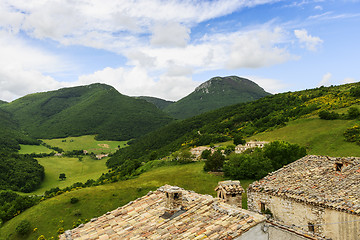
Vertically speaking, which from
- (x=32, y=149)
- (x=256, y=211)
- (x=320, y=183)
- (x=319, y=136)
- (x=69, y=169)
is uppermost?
(x=319, y=136)

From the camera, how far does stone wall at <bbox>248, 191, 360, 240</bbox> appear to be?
42.5 ft

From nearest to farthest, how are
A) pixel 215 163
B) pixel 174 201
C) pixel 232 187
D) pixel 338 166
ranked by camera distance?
pixel 174 201, pixel 232 187, pixel 338 166, pixel 215 163

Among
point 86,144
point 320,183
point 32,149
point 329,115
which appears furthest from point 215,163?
point 86,144

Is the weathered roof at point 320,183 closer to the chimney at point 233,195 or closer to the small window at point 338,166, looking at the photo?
the small window at point 338,166

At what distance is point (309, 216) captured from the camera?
14977 mm

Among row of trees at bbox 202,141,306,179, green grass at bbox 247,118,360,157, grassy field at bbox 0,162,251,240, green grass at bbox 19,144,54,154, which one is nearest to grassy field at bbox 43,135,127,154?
green grass at bbox 19,144,54,154

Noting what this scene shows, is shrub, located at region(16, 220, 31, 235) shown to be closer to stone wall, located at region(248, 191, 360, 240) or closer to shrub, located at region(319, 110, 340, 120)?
stone wall, located at region(248, 191, 360, 240)

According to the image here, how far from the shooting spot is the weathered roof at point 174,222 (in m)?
8.19

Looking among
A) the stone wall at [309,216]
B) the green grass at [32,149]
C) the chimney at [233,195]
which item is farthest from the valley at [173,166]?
the chimney at [233,195]

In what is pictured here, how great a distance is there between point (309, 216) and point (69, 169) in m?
114

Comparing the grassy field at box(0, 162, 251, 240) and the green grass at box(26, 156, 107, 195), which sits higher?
the grassy field at box(0, 162, 251, 240)

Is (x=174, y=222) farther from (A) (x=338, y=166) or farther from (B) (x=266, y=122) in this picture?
(B) (x=266, y=122)

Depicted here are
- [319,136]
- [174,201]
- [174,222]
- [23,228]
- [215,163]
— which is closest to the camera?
[174,222]

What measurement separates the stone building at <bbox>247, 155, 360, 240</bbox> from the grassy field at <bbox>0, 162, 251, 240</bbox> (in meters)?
18.1
